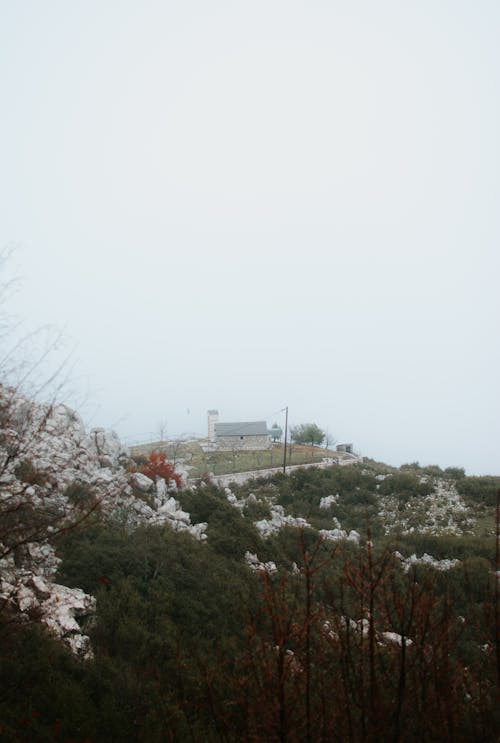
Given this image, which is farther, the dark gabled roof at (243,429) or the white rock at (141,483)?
the dark gabled roof at (243,429)

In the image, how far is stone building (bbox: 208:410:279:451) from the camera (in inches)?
1842

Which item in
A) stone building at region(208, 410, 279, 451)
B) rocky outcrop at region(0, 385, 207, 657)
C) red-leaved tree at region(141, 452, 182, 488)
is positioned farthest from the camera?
stone building at region(208, 410, 279, 451)

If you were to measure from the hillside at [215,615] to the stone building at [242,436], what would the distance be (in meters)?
25.5

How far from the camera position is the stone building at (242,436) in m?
46.8

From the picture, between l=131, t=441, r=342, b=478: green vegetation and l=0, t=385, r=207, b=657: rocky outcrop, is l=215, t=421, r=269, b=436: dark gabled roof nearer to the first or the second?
l=131, t=441, r=342, b=478: green vegetation

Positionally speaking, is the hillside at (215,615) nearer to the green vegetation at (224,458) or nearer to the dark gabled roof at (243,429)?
the green vegetation at (224,458)

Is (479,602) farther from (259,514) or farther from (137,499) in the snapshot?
(137,499)

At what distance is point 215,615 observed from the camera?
29.4 feet

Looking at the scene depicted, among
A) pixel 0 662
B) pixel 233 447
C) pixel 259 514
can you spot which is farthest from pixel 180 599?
pixel 233 447

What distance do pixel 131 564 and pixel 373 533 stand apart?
40.5ft

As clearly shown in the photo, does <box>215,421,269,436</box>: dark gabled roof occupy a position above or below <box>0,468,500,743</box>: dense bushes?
above

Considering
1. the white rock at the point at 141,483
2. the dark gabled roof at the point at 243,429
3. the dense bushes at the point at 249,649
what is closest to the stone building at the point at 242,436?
the dark gabled roof at the point at 243,429

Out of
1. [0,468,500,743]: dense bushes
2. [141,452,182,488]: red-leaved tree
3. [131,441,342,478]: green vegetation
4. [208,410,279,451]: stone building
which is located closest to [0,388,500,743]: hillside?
[0,468,500,743]: dense bushes

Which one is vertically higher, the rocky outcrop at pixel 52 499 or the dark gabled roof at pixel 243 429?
the dark gabled roof at pixel 243 429
